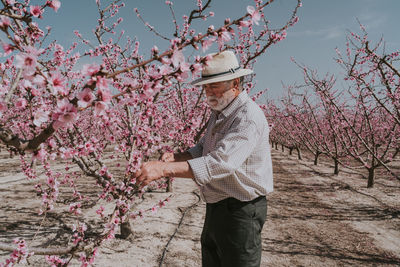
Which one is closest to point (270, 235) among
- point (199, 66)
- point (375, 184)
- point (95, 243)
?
point (95, 243)

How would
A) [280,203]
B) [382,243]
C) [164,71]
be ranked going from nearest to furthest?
[164,71] < [382,243] < [280,203]

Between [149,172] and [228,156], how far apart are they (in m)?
0.48

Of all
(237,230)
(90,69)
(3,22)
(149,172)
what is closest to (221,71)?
(149,172)

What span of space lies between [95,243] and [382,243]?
16.0 feet

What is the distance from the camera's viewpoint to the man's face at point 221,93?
6.66ft

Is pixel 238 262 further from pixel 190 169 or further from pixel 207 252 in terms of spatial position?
pixel 190 169

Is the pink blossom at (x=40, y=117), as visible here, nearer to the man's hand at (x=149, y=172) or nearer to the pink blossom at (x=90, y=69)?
the pink blossom at (x=90, y=69)

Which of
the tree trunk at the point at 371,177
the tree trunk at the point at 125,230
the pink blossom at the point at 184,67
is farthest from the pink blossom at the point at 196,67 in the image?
the tree trunk at the point at 371,177

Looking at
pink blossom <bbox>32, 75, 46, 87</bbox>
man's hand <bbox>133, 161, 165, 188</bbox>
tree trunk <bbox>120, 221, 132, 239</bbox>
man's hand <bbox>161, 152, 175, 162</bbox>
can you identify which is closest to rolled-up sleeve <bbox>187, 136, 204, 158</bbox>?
man's hand <bbox>161, 152, 175, 162</bbox>

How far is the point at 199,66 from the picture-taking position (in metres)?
1.55

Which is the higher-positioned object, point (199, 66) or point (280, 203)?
point (199, 66)

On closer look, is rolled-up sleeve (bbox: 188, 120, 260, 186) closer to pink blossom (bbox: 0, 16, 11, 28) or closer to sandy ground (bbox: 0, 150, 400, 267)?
pink blossom (bbox: 0, 16, 11, 28)

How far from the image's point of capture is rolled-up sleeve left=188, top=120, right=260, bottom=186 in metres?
1.54

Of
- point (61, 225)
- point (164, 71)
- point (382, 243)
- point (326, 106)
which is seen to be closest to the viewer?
point (164, 71)
